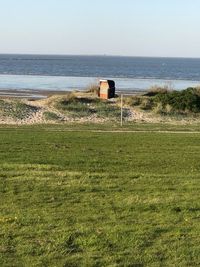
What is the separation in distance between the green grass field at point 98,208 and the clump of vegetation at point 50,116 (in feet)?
49.8

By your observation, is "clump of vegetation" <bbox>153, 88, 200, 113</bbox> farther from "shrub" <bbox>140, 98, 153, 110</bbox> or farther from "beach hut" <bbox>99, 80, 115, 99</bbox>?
"beach hut" <bbox>99, 80, 115, 99</bbox>

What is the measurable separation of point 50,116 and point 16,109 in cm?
276

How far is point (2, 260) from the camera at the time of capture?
259 inches

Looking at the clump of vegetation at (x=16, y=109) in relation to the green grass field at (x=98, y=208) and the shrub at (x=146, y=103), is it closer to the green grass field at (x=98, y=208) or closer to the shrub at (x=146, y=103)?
the shrub at (x=146, y=103)

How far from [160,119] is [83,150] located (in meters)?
16.4

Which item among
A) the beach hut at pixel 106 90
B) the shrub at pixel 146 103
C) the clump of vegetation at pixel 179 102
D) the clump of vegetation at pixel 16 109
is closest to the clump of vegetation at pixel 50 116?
the clump of vegetation at pixel 16 109

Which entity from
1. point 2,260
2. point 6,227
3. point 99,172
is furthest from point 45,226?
point 99,172

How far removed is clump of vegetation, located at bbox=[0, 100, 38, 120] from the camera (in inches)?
1276

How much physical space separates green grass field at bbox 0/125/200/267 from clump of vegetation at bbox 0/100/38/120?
1606cm

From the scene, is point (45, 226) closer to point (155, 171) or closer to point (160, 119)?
point (155, 171)

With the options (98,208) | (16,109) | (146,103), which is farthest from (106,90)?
(98,208)

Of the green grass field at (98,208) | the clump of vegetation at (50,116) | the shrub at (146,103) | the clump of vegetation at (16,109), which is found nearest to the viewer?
the green grass field at (98,208)

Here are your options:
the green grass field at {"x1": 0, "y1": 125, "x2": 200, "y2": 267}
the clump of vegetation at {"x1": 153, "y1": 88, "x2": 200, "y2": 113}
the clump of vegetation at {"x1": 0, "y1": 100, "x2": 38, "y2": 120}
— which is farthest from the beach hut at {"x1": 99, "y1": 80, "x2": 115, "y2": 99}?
the green grass field at {"x1": 0, "y1": 125, "x2": 200, "y2": 267}

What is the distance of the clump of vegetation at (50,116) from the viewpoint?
3170 cm
